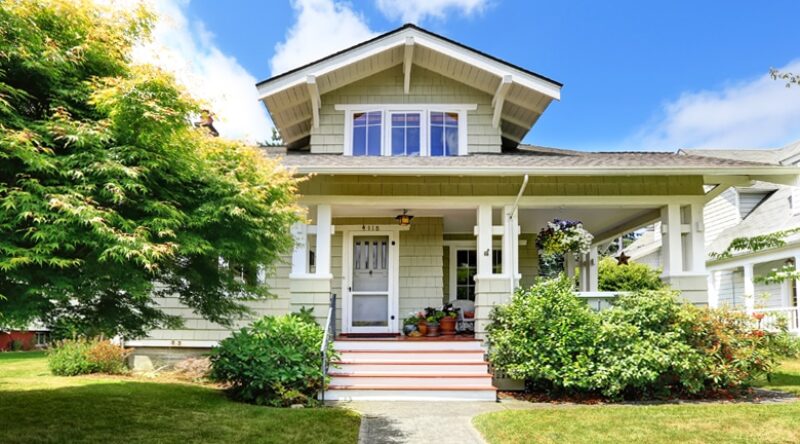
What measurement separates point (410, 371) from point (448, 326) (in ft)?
6.47

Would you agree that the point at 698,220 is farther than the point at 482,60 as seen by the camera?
No

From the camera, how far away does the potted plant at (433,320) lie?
34.2 ft

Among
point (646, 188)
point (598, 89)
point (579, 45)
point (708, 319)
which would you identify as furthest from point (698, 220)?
point (598, 89)

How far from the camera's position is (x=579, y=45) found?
22016mm

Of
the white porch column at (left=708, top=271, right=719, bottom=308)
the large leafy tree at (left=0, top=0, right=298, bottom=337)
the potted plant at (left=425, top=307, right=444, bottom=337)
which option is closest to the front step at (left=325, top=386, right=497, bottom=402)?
the potted plant at (left=425, top=307, right=444, bottom=337)

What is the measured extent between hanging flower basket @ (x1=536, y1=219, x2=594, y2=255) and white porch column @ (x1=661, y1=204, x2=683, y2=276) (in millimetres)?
1241

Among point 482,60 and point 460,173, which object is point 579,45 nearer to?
point 482,60

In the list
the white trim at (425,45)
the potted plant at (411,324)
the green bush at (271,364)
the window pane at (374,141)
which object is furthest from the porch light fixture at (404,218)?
the green bush at (271,364)

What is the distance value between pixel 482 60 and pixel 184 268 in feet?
24.1

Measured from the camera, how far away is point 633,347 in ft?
26.1

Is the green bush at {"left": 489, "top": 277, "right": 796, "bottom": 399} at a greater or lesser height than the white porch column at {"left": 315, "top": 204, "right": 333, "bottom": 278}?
lesser

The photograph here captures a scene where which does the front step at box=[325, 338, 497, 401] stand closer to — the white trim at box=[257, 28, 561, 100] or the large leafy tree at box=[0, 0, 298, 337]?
the large leafy tree at box=[0, 0, 298, 337]

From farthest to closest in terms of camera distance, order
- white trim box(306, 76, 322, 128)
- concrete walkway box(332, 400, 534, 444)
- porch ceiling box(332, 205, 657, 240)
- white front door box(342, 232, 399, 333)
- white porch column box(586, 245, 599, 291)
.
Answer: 1. white porch column box(586, 245, 599, 291)
2. white front door box(342, 232, 399, 333)
3. white trim box(306, 76, 322, 128)
4. porch ceiling box(332, 205, 657, 240)
5. concrete walkway box(332, 400, 534, 444)

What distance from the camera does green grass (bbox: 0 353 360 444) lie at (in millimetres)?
5547
